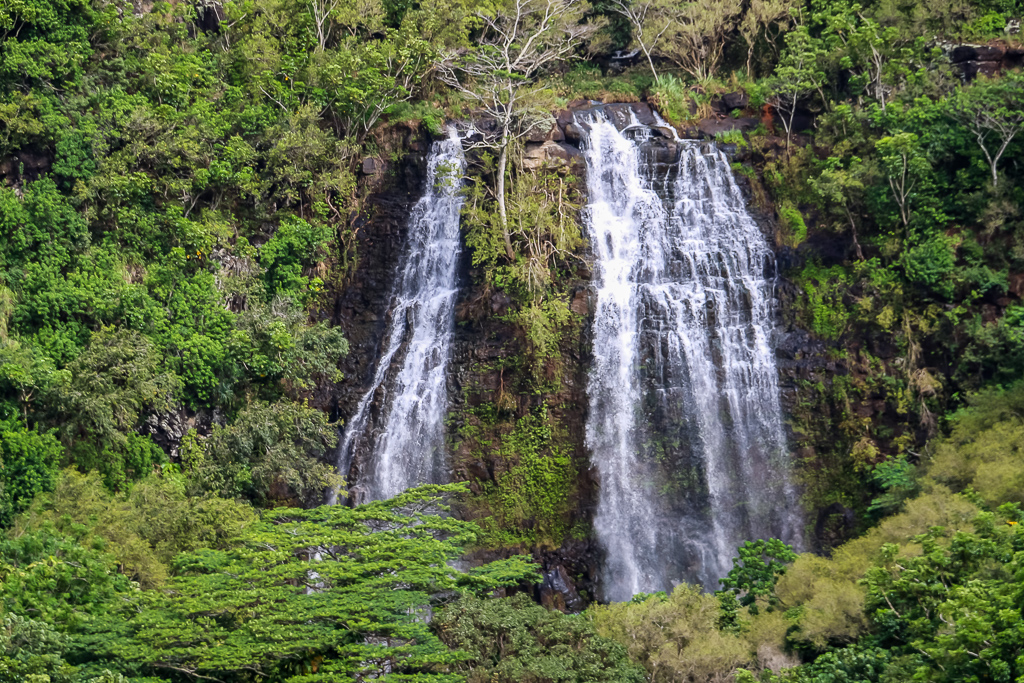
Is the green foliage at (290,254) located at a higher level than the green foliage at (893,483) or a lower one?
higher

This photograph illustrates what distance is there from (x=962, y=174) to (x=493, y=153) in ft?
39.6

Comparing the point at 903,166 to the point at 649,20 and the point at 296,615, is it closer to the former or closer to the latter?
the point at 649,20

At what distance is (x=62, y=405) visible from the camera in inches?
813

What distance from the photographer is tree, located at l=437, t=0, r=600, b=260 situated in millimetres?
26172

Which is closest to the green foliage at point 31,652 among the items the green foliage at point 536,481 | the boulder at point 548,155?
the green foliage at point 536,481

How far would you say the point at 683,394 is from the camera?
2377 cm

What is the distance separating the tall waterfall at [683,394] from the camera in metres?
22.7

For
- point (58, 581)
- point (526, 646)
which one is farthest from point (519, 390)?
point (58, 581)

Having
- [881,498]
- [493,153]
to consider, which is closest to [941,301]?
[881,498]

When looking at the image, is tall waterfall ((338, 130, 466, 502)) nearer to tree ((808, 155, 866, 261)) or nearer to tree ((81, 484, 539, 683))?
tree ((81, 484, 539, 683))

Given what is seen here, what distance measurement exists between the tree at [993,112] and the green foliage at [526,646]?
15.0 m

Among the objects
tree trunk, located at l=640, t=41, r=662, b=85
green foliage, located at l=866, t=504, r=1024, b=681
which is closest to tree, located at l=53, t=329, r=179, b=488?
green foliage, located at l=866, t=504, r=1024, b=681

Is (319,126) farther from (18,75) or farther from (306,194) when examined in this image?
(18,75)

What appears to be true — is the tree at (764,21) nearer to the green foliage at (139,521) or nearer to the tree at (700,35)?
the tree at (700,35)
